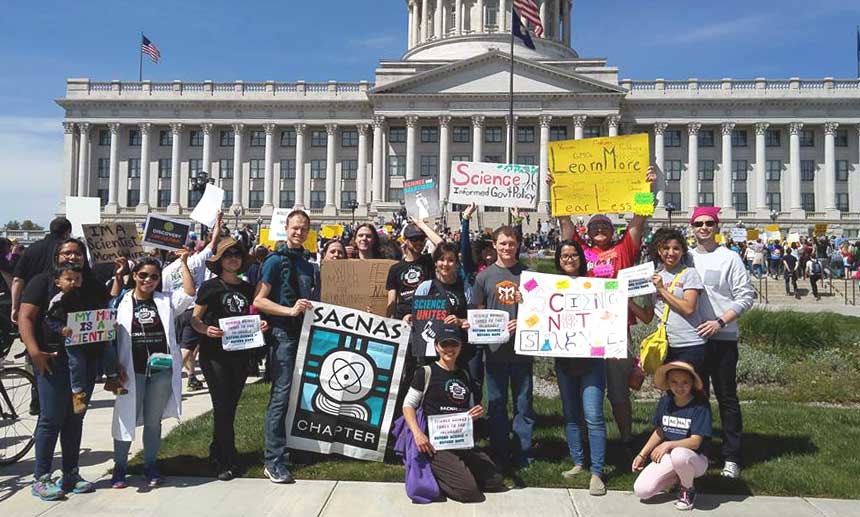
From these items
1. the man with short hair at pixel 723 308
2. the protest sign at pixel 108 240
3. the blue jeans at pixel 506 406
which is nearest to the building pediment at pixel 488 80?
the protest sign at pixel 108 240

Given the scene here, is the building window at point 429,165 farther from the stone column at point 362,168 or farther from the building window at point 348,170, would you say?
the building window at point 348,170

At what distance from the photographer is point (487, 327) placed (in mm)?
6891

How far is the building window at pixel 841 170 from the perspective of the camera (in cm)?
6988

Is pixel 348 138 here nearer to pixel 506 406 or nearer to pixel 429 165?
pixel 429 165

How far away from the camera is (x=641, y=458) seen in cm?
654

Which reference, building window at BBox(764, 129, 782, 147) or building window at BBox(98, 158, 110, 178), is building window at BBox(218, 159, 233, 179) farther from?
building window at BBox(764, 129, 782, 147)

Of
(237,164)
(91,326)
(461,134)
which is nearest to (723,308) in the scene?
(91,326)

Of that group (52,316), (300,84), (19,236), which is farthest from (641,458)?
(300,84)

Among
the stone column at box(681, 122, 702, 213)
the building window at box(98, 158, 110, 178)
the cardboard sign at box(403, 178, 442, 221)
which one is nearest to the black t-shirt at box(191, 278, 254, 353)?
the cardboard sign at box(403, 178, 442, 221)

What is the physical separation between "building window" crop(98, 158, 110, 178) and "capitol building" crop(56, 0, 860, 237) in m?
0.16

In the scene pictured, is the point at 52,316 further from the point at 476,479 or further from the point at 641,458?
the point at 641,458

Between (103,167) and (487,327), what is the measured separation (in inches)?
3072

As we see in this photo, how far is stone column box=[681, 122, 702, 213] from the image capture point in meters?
69.1

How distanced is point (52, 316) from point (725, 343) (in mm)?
6700
